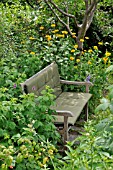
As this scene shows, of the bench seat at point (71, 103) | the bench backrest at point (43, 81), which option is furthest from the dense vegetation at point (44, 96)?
the bench seat at point (71, 103)

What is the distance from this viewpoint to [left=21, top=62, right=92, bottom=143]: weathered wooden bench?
3.90 m

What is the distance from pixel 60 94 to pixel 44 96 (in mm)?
1721

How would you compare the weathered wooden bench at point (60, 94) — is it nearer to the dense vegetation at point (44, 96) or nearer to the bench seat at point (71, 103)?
the bench seat at point (71, 103)

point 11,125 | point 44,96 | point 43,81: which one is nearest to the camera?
point 11,125

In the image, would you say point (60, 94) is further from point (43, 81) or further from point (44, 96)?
point (44, 96)

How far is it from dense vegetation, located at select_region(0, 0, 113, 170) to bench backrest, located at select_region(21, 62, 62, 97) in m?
0.12

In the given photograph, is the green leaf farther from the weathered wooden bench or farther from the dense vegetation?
the weathered wooden bench

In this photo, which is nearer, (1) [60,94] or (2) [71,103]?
(2) [71,103]

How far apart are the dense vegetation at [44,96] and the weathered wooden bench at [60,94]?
159 mm

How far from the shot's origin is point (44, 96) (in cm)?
338

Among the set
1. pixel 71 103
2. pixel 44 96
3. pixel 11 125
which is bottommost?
pixel 71 103

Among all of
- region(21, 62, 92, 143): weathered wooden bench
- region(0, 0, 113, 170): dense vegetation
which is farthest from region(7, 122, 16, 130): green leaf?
region(21, 62, 92, 143): weathered wooden bench

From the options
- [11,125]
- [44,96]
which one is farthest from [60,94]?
[11,125]

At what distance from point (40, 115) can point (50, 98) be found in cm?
20
